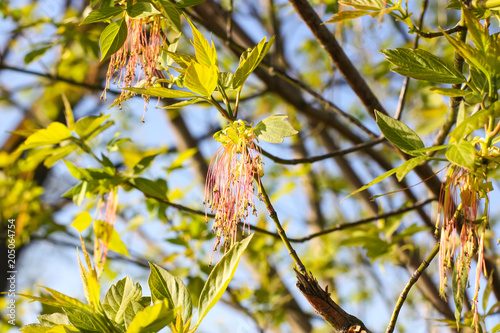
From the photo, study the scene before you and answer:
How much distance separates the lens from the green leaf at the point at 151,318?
1.64ft

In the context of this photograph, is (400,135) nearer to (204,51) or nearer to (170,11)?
(204,51)

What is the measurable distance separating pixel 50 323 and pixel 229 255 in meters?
0.27

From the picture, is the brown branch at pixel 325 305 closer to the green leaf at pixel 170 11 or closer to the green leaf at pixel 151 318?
the green leaf at pixel 151 318

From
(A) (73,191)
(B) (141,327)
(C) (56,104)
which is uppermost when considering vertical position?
(C) (56,104)

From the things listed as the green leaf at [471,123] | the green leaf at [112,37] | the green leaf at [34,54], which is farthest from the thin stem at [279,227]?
the green leaf at [34,54]

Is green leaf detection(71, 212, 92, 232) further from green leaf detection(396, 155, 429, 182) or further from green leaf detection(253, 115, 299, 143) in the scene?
green leaf detection(396, 155, 429, 182)

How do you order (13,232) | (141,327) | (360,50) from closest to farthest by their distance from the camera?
(141,327) → (13,232) → (360,50)

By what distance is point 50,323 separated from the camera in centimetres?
64

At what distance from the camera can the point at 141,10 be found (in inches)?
28.8

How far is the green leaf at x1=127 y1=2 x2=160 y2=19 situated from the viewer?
0.73 m

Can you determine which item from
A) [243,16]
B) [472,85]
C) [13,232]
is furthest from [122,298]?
[243,16]

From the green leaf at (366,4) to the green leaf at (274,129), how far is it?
217 millimetres

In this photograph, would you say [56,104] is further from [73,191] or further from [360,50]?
[73,191]

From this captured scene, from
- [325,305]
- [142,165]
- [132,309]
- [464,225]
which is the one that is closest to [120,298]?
[132,309]
